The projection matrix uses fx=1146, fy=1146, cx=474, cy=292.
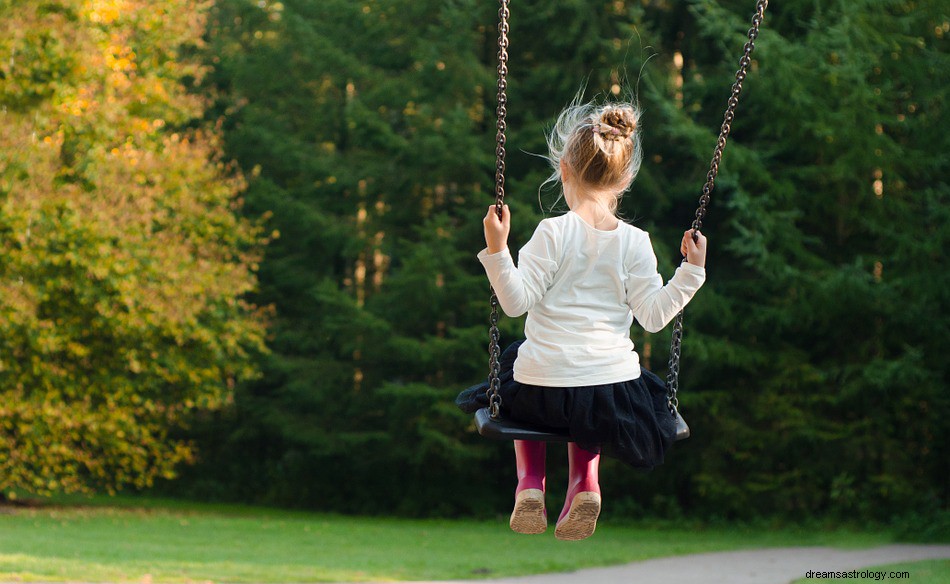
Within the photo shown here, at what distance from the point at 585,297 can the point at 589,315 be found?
59 mm

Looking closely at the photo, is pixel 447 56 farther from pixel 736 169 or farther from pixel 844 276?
pixel 844 276

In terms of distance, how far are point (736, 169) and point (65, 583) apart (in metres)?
8.56

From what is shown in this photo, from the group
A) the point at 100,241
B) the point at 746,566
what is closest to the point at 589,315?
the point at 746,566

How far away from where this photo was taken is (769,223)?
43.8ft

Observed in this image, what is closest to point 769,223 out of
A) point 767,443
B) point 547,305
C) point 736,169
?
point 736,169

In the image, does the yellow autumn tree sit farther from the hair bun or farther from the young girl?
the hair bun

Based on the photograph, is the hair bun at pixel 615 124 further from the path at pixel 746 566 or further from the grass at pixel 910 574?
the path at pixel 746 566

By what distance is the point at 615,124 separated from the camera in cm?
368

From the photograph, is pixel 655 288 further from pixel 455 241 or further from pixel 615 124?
pixel 455 241

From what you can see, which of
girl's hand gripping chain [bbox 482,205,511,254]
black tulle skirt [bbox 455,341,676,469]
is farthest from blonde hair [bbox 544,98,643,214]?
black tulle skirt [bbox 455,341,676,469]

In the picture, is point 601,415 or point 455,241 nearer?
point 601,415

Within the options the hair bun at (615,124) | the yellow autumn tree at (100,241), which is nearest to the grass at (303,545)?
the yellow autumn tree at (100,241)

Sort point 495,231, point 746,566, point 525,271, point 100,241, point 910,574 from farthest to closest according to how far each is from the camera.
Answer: point 100,241 → point 746,566 → point 910,574 → point 525,271 → point 495,231

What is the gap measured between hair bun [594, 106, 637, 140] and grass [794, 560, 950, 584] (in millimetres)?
7340
